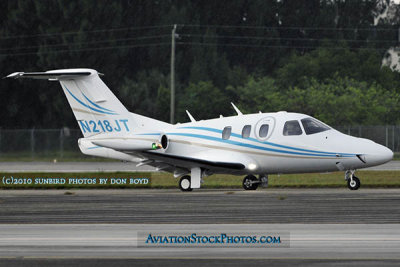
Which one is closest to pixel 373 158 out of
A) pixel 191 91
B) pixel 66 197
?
pixel 66 197

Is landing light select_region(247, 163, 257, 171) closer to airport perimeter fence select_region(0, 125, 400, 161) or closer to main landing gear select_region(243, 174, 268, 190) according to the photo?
main landing gear select_region(243, 174, 268, 190)

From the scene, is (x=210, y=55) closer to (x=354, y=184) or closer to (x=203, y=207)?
(x=354, y=184)

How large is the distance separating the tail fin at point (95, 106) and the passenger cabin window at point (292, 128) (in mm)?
4816

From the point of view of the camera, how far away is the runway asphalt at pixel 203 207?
16828 millimetres

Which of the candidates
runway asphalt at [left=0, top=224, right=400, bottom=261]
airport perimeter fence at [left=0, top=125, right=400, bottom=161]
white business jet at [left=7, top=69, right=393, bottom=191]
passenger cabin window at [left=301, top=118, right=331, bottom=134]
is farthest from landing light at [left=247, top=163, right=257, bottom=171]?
airport perimeter fence at [left=0, top=125, right=400, bottom=161]

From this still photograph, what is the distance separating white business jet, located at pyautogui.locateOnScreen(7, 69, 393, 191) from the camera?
26906 mm

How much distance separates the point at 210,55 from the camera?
9019 centimetres

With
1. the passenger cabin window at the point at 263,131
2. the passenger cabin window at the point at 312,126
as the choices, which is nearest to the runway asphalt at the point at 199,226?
the passenger cabin window at the point at 312,126

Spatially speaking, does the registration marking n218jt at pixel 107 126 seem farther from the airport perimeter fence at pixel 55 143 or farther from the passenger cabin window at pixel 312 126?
the airport perimeter fence at pixel 55 143

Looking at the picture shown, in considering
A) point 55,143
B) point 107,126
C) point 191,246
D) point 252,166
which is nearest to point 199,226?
point 191,246

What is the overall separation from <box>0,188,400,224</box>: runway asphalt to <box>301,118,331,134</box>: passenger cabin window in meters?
2.62

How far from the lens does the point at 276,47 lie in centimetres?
9519

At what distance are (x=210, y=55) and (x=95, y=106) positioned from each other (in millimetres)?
60906

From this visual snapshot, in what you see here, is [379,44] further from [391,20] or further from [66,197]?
[66,197]
